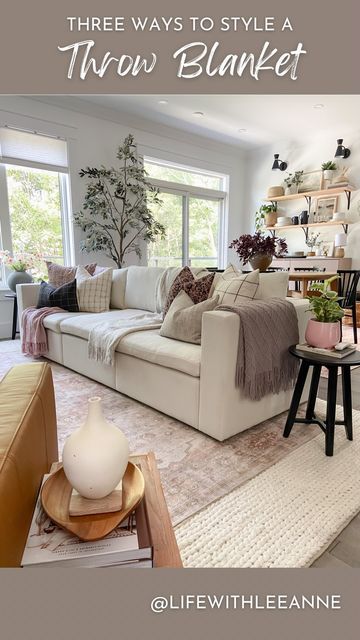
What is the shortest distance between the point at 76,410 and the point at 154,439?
2.05 ft

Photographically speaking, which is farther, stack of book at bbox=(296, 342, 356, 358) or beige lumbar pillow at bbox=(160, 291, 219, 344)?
beige lumbar pillow at bbox=(160, 291, 219, 344)

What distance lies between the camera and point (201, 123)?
5062mm

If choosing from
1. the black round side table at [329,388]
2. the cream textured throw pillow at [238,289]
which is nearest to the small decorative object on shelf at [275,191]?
the cream textured throw pillow at [238,289]

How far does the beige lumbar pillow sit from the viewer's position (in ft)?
6.91

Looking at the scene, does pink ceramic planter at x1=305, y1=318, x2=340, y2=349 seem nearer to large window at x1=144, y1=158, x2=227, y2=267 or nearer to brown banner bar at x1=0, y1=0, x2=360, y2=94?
brown banner bar at x1=0, y1=0, x2=360, y2=94

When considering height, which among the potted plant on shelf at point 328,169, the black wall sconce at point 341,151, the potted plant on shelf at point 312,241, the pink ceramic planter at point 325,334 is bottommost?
the pink ceramic planter at point 325,334

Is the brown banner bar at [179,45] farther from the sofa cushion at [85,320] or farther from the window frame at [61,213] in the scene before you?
the window frame at [61,213]

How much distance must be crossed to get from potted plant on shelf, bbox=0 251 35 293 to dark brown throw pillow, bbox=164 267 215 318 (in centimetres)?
225

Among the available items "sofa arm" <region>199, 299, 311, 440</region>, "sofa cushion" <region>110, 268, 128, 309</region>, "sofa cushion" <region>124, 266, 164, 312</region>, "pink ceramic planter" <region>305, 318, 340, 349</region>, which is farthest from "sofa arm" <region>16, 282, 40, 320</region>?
"pink ceramic planter" <region>305, 318, 340, 349</region>

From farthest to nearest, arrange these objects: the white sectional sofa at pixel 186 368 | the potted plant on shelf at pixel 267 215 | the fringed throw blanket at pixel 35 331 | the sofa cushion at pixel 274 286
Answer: the potted plant on shelf at pixel 267 215
the fringed throw blanket at pixel 35 331
the sofa cushion at pixel 274 286
the white sectional sofa at pixel 186 368

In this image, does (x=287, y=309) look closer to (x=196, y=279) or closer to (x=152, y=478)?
(x=196, y=279)

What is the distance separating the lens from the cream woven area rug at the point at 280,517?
1.15 m

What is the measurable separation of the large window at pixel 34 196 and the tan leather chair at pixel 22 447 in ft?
11.4

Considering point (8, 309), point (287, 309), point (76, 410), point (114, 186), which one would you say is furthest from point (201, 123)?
point (76, 410)
